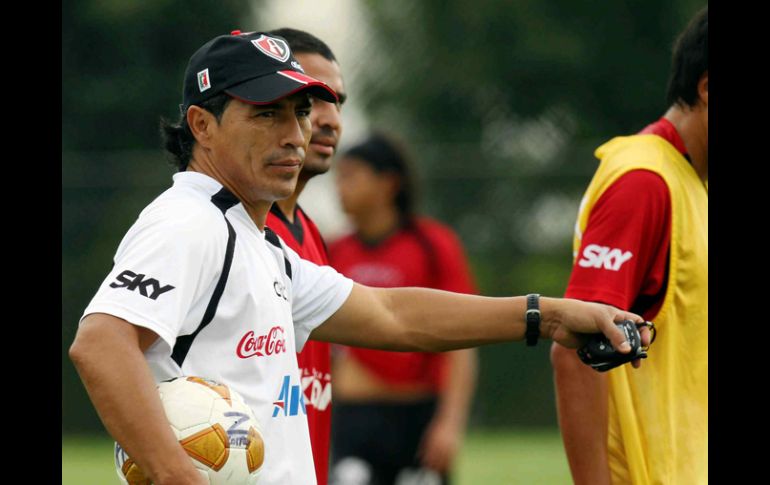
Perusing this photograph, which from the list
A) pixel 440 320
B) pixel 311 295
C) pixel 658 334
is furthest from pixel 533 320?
pixel 311 295

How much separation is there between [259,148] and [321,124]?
1.28 meters

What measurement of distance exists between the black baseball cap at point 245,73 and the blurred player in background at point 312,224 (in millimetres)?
810

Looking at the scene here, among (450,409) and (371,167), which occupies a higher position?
(371,167)

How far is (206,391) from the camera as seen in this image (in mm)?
3697

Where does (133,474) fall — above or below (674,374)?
below

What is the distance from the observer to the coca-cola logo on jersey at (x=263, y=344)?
3869 millimetres

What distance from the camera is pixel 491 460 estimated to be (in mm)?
13969

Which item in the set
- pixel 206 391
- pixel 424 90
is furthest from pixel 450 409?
pixel 424 90

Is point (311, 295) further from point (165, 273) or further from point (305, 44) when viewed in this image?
point (305, 44)

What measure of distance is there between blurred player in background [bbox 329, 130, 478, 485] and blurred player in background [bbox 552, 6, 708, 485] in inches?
149

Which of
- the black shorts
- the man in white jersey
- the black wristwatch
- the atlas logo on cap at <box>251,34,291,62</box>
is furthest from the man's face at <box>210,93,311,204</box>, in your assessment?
the black shorts
